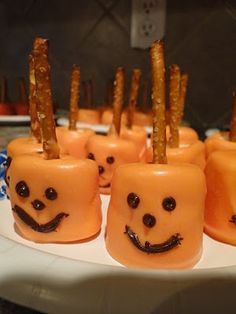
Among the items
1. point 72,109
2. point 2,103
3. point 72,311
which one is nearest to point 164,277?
point 72,311

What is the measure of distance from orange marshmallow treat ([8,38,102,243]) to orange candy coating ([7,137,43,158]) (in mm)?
88

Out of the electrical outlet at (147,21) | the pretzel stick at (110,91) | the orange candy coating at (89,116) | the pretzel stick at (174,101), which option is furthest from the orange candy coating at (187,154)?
the electrical outlet at (147,21)

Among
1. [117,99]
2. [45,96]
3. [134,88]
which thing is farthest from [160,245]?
[134,88]

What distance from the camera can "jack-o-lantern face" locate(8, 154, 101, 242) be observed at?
2.00ft

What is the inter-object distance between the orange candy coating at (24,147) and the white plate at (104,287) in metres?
0.28

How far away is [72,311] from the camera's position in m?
0.39

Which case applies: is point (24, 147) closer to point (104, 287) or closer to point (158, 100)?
point (158, 100)

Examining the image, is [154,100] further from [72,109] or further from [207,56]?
[207,56]

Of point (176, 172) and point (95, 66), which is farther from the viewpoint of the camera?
point (95, 66)

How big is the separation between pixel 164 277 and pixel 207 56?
52.2 inches

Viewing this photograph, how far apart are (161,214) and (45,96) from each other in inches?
9.9

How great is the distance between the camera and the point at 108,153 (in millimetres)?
836

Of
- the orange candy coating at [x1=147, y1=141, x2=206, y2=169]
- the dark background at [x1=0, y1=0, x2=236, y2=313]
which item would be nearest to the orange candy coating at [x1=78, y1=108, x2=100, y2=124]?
the dark background at [x1=0, y1=0, x2=236, y2=313]

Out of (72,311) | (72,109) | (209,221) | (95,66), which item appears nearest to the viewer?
(72,311)
